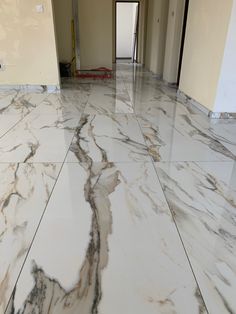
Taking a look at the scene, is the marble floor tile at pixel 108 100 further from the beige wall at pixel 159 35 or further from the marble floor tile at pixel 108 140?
the beige wall at pixel 159 35

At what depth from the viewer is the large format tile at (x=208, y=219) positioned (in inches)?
40.4

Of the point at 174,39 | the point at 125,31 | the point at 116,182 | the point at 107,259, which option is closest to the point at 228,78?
the point at 116,182

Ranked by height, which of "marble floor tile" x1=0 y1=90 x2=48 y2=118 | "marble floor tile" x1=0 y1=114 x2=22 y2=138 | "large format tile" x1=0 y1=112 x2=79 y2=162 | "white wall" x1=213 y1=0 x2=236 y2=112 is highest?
"white wall" x1=213 y1=0 x2=236 y2=112

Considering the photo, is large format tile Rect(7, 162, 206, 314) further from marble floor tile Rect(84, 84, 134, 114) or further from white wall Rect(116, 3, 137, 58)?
white wall Rect(116, 3, 137, 58)

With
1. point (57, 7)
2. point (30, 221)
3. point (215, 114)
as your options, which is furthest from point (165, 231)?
point (57, 7)

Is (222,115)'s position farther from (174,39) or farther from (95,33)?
(95,33)

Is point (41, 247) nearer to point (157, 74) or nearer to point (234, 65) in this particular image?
point (234, 65)

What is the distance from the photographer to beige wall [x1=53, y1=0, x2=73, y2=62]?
571 centimetres

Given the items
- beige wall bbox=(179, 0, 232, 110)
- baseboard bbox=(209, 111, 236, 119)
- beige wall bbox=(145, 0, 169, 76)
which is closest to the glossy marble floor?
baseboard bbox=(209, 111, 236, 119)

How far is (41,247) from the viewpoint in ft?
3.92

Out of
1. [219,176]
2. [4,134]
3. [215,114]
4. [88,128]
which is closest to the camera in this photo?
[219,176]

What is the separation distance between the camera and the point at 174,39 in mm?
4805

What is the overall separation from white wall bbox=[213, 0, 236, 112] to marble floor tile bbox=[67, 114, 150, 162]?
1087 mm

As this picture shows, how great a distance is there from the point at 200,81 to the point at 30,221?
2.99 m
